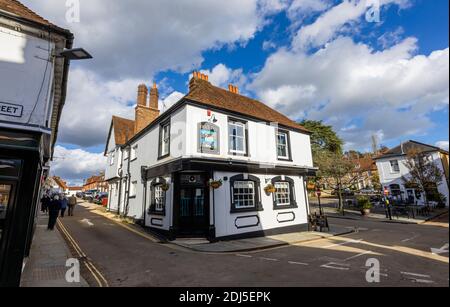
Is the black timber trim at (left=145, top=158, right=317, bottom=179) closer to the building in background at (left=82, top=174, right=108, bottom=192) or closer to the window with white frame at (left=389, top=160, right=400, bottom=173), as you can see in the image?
the window with white frame at (left=389, top=160, right=400, bottom=173)

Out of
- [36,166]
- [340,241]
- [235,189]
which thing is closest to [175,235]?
[235,189]

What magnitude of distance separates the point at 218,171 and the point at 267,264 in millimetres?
5091

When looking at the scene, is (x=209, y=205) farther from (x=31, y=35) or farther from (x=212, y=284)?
(x=31, y=35)

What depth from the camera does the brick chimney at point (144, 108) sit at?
765 inches

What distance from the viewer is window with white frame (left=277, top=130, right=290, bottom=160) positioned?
48.4 feet

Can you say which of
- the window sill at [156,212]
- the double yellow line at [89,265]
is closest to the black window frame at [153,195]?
the window sill at [156,212]

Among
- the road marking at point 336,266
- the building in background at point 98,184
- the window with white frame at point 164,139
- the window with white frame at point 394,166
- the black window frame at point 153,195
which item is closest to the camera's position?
the road marking at point 336,266

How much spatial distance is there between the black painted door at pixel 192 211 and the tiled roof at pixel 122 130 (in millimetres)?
13861

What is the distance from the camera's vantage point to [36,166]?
18.8 ft

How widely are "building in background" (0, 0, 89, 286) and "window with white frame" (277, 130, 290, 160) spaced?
37.6 feet

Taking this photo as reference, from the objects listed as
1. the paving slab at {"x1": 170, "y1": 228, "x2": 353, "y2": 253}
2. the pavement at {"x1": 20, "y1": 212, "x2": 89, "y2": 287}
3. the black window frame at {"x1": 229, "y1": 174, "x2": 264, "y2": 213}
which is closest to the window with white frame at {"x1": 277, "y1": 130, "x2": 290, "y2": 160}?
the black window frame at {"x1": 229, "y1": 174, "x2": 264, "y2": 213}

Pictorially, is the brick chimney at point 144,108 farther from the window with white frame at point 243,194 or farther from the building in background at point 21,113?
the building in background at point 21,113
